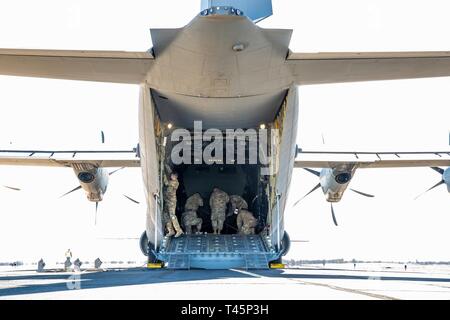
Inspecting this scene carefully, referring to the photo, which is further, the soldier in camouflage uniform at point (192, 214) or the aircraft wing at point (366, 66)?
the soldier in camouflage uniform at point (192, 214)

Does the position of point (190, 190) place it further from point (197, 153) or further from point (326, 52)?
point (326, 52)

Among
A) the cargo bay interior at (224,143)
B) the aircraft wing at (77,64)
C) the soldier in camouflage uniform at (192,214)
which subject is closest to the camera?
the aircraft wing at (77,64)

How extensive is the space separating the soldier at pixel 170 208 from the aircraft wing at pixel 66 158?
88.3 inches

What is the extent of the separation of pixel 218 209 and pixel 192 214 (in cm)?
82

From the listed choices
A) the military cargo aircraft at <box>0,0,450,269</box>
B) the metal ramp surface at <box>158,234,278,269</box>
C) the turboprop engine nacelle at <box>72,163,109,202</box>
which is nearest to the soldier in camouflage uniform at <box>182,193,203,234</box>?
the military cargo aircraft at <box>0,0,450,269</box>

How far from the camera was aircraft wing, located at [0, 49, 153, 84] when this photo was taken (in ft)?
20.5

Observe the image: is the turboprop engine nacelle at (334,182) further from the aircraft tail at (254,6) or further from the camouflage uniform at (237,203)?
the aircraft tail at (254,6)

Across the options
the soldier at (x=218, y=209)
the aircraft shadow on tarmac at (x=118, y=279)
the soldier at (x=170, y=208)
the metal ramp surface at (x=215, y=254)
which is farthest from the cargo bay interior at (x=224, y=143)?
the aircraft shadow on tarmac at (x=118, y=279)

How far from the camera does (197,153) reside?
12352 mm

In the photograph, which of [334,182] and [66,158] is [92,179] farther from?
[334,182]

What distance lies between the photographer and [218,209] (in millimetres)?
12594

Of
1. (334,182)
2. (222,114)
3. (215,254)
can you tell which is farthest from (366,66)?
(334,182)

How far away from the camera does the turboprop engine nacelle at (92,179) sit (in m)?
12.5

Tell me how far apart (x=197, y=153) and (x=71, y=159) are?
12.0ft
